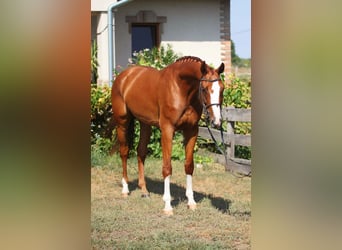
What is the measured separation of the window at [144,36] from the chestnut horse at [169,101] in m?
4.63

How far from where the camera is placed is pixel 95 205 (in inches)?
186

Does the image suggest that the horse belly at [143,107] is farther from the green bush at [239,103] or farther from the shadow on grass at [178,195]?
the green bush at [239,103]

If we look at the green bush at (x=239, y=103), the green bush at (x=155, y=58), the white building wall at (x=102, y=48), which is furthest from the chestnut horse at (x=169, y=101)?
the white building wall at (x=102, y=48)

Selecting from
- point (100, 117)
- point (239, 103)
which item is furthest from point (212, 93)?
point (100, 117)

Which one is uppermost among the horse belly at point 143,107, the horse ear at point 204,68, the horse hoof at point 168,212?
the horse ear at point 204,68

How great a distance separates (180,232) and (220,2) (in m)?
7.03

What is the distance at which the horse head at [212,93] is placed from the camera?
4.13 meters

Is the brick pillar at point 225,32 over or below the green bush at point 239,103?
over

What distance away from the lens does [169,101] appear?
4.70 m

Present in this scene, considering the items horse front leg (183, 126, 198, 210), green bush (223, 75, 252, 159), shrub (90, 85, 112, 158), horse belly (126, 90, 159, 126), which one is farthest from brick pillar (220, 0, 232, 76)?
horse front leg (183, 126, 198, 210)

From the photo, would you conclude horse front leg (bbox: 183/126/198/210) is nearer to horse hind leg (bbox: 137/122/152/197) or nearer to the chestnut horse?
the chestnut horse

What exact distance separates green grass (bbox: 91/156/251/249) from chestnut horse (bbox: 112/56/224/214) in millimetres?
239

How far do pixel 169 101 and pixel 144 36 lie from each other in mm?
5752
